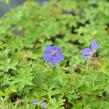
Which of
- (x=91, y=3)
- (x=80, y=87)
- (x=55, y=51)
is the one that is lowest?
(x=80, y=87)

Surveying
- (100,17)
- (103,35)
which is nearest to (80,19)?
(100,17)

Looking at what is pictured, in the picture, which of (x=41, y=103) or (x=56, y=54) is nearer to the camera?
(x=41, y=103)

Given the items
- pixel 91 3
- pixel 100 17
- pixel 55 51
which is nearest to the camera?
pixel 55 51

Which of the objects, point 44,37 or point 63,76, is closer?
→ point 63,76

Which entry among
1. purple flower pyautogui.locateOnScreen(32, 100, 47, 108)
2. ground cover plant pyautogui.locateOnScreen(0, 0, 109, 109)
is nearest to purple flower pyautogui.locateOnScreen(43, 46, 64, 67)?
ground cover plant pyautogui.locateOnScreen(0, 0, 109, 109)

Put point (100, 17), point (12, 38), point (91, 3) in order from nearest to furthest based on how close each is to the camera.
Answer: point (12, 38)
point (100, 17)
point (91, 3)

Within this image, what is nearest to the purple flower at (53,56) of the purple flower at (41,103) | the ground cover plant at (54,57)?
the ground cover plant at (54,57)

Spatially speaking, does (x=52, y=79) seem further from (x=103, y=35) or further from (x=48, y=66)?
(x=103, y=35)

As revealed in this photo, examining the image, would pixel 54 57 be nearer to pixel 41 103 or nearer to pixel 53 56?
pixel 53 56

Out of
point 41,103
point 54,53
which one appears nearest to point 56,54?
point 54,53
